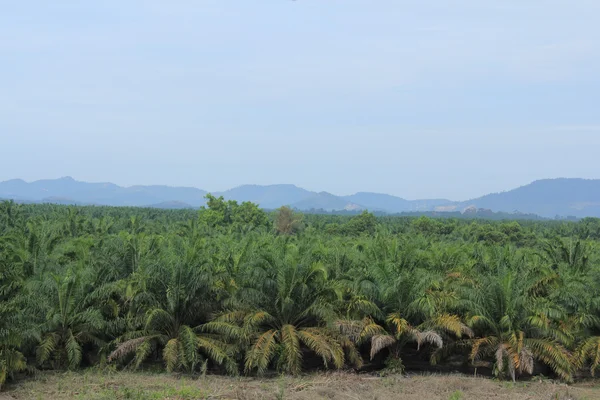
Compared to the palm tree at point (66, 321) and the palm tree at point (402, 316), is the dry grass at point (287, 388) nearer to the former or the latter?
the palm tree at point (66, 321)

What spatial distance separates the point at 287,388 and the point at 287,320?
3365 mm

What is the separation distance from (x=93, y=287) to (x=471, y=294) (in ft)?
41.8

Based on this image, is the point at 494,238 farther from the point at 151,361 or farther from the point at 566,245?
the point at 151,361

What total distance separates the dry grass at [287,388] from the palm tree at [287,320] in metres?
0.74

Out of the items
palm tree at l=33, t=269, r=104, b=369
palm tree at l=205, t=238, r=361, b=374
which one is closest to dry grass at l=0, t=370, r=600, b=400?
palm tree at l=205, t=238, r=361, b=374

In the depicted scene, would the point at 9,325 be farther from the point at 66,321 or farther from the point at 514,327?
the point at 514,327

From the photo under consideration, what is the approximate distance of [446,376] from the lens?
1884 centimetres

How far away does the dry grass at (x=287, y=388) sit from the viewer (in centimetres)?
1528

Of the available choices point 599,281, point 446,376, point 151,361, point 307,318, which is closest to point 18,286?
point 151,361

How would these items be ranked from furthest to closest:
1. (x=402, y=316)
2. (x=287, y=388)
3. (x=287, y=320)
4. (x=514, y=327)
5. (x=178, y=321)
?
1. (x=402, y=316)
2. (x=287, y=320)
3. (x=178, y=321)
4. (x=514, y=327)
5. (x=287, y=388)

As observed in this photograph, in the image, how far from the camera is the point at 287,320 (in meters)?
19.6

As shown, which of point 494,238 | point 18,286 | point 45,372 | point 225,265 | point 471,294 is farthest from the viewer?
point 494,238

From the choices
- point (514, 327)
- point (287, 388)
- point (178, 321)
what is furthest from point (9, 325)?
point (514, 327)

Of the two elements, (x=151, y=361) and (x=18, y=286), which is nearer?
(x=18, y=286)
